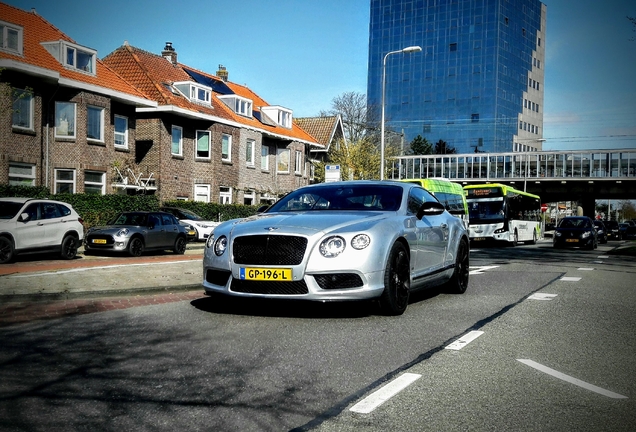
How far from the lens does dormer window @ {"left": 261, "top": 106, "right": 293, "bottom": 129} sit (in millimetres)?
45969

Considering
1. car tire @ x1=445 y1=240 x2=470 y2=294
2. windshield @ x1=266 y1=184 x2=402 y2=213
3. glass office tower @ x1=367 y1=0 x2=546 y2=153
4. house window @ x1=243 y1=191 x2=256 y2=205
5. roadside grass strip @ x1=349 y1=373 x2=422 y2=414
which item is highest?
glass office tower @ x1=367 y1=0 x2=546 y2=153

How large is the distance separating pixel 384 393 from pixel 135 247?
1518 centimetres

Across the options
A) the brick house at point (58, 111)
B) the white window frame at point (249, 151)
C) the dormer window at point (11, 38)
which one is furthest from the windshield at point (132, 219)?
the white window frame at point (249, 151)

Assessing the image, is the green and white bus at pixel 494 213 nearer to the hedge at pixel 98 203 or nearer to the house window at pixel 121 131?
the hedge at pixel 98 203

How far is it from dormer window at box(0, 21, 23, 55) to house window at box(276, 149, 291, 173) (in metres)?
21.6

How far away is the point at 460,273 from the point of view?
382 inches

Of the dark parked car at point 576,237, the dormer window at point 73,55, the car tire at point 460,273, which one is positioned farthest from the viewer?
the dark parked car at point 576,237

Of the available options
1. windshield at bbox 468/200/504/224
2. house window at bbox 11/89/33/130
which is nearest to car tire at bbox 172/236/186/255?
house window at bbox 11/89/33/130

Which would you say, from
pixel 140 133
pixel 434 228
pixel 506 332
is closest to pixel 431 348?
pixel 506 332

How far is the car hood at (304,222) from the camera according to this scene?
688 cm

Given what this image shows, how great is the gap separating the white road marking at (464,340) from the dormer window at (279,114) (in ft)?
133

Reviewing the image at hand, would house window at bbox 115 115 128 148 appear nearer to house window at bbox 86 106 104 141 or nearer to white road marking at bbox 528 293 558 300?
house window at bbox 86 106 104 141

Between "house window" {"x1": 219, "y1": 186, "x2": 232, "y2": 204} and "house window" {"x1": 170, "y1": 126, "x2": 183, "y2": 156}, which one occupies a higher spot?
"house window" {"x1": 170, "y1": 126, "x2": 183, "y2": 156}

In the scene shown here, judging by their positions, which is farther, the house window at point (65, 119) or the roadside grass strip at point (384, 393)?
the house window at point (65, 119)
